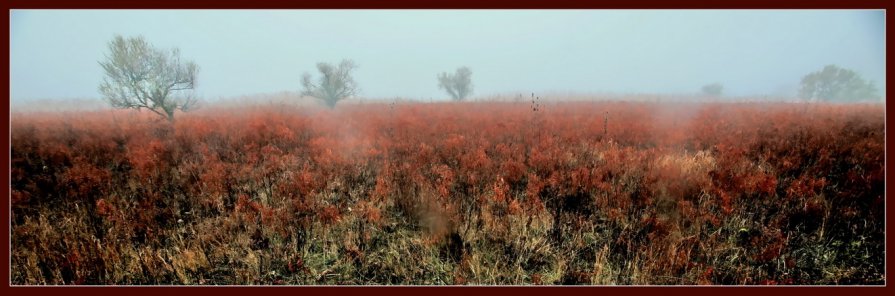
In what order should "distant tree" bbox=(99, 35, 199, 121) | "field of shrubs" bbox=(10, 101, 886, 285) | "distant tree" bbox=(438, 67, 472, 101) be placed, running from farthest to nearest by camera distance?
1. "distant tree" bbox=(438, 67, 472, 101)
2. "distant tree" bbox=(99, 35, 199, 121)
3. "field of shrubs" bbox=(10, 101, 886, 285)

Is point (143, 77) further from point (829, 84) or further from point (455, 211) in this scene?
point (829, 84)

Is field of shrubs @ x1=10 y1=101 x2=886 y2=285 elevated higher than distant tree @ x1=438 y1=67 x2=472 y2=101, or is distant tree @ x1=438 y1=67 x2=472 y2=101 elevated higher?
distant tree @ x1=438 y1=67 x2=472 y2=101

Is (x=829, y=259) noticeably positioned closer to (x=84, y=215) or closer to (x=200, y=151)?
(x=84, y=215)

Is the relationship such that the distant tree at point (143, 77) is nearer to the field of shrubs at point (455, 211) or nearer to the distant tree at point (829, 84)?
the field of shrubs at point (455, 211)

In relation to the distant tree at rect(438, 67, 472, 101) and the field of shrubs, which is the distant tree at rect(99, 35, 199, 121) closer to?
the field of shrubs

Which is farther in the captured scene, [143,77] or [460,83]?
[460,83]

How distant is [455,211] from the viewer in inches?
144

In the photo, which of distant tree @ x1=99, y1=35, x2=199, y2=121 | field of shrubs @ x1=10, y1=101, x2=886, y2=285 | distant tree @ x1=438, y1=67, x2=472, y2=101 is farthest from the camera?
distant tree @ x1=438, y1=67, x2=472, y2=101

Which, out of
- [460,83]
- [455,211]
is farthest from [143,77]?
[460,83]

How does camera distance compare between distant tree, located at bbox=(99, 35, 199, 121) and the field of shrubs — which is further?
distant tree, located at bbox=(99, 35, 199, 121)

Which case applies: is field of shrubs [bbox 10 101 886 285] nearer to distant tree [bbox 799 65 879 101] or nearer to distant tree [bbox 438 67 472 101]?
distant tree [bbox 799 65 879 101]

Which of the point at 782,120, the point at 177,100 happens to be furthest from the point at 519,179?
the point at 177,100

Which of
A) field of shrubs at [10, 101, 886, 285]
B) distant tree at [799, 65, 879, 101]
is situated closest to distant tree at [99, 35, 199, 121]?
field of shrubs at [10, 101, 886, 285]

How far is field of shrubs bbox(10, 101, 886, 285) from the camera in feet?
9.17
